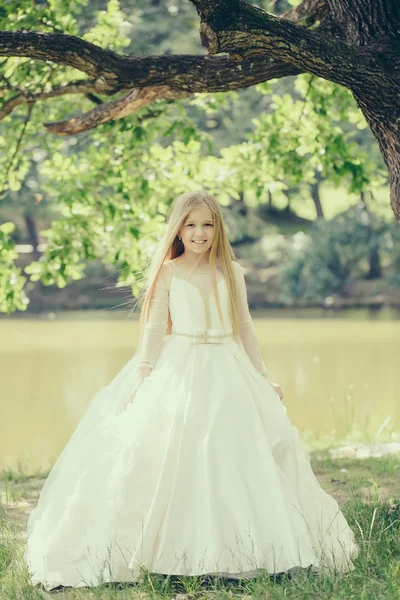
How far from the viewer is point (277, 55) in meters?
4.07

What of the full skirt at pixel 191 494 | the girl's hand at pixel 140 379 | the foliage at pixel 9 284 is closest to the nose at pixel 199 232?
the full skirt at pixel 191 494

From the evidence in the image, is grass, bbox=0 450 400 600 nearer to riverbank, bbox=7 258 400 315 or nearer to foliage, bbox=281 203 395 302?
foliage, bbox=281 203 395 302

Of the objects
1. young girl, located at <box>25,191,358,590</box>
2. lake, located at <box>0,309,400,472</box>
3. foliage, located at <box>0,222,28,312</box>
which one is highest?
foliage, located at <box>0,222,28,312</box>

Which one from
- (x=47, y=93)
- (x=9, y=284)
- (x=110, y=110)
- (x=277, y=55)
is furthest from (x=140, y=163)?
(x=277, y=55)

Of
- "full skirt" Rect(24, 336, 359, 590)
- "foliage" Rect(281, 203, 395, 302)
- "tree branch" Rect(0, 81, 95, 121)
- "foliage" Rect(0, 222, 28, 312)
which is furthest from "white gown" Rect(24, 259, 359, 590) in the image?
"foliage" Rect(281, 203, 395, 302)

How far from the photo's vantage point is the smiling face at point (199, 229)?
3957 mm

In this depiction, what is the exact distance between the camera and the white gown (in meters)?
3.33

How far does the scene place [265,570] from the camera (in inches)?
128

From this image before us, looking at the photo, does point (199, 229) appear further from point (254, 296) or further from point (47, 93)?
point (254, 296)

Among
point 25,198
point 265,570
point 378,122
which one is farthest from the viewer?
point 25,198

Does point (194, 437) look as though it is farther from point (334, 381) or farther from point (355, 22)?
point (334, 381)

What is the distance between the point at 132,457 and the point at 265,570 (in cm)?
69

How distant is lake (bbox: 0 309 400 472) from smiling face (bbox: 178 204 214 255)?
3.80m

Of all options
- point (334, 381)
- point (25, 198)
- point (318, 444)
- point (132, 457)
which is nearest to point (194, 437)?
point (132, 457)
